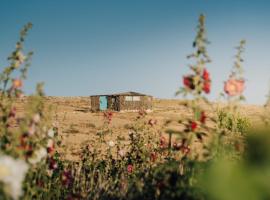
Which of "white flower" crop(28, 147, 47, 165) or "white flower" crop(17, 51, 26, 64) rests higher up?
"white flower" crop(17, 51, 26, 64)

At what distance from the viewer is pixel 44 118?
3182 mm

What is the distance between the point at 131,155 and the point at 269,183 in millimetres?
5873

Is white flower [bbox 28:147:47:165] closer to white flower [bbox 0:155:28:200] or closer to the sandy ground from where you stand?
white flower [bbox 0:155:28:200]

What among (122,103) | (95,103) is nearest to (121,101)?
(122,103)

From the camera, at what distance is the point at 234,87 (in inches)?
137

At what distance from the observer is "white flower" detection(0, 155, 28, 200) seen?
1750 millimetres

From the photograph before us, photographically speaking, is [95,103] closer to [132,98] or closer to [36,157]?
[132,98]

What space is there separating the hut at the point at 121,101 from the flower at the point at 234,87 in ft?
122

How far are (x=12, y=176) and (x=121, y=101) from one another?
39311mm

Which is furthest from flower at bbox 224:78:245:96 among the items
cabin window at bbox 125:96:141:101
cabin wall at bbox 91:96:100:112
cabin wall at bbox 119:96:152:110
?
cabin wall at bbox 91:96:100:112

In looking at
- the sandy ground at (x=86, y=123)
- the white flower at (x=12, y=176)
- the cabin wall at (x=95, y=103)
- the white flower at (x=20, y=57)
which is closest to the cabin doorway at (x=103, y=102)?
the cabin wall at (x=95, y=103)

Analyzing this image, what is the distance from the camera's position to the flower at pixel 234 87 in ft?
11.4

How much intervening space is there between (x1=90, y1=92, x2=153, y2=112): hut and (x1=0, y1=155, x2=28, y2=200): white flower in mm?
38733

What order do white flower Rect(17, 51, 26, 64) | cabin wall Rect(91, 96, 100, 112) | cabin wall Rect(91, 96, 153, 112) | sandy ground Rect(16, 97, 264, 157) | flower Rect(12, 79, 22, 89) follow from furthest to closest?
cabin wall Rect(91, 96, 100, 112), cabin wall Rect(91, 96, 153, 112), sandy ground Rect(16, 97, 264, 157), white flower Rect(17, 51, 26, 64), flower Rect(12, 79, 22, 89)
